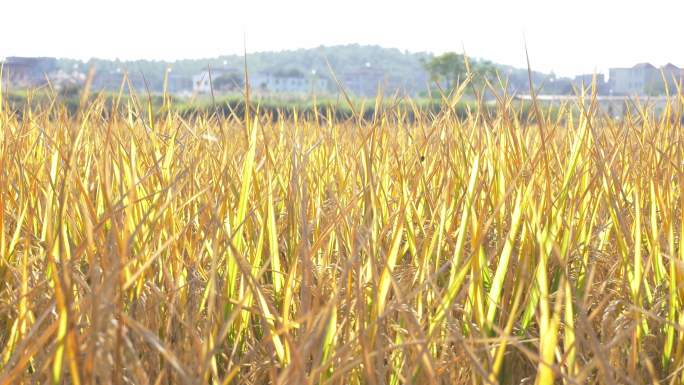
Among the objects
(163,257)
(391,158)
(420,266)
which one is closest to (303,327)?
(420,266)

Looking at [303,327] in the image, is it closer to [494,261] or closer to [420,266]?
[420,266]

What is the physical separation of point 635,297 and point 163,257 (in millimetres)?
672

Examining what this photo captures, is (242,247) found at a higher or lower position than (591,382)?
higher

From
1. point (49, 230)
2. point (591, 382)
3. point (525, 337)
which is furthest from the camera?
point (525, 337)

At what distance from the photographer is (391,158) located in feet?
6.47

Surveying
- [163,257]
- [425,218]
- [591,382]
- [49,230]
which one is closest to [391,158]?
[425,218]

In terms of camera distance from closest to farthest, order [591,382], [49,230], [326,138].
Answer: [49,230] → [591,382] → [326,138]

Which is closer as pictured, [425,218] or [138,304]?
[138,304]

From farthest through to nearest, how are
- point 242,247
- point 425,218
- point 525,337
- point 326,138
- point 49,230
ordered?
point 326,138 < point 425,218 < point 242,247 < point 525,337 < point 49,230

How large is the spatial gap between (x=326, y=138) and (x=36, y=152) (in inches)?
31.1

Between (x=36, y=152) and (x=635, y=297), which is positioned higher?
(x=36, y=152)

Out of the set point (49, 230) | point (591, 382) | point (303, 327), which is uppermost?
point (49, 230)

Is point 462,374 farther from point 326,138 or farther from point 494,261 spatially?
point 326,138

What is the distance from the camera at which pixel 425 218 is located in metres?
1.60
